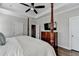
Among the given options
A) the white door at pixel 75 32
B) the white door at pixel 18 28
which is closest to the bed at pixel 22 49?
the white door at pixel 18 28

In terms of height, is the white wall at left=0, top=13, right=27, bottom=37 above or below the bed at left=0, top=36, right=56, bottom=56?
above

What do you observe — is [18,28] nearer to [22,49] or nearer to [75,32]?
[22,49]

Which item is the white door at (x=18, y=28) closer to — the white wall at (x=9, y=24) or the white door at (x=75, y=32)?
the white wall at (x=9, y=24)

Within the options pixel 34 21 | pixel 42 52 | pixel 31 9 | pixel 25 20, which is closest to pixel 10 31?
pixel 25 20

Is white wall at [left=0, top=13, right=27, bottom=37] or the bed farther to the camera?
white wall at [left=0, top=13, right=27, bottom=37]

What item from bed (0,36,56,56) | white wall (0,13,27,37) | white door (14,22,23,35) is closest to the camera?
bed (0,36,56,56)

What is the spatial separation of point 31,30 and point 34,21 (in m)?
0.24

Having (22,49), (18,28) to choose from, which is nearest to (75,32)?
(18,28)

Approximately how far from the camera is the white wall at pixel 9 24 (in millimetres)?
1504

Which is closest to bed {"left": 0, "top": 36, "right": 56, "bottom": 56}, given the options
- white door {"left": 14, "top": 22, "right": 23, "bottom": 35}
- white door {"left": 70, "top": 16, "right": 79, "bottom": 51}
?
white door {"left": 14, "top": 22, "right": 23, "bottom": 35}

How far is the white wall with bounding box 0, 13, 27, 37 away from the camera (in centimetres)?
150

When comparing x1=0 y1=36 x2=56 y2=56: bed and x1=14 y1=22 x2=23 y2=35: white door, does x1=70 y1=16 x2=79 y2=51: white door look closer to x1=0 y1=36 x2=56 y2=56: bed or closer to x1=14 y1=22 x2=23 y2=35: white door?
x1=0 y1=36 x2=56 y2=56: bed

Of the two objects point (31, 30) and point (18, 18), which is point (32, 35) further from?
point (18, 18)

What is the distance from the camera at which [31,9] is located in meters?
2.51
